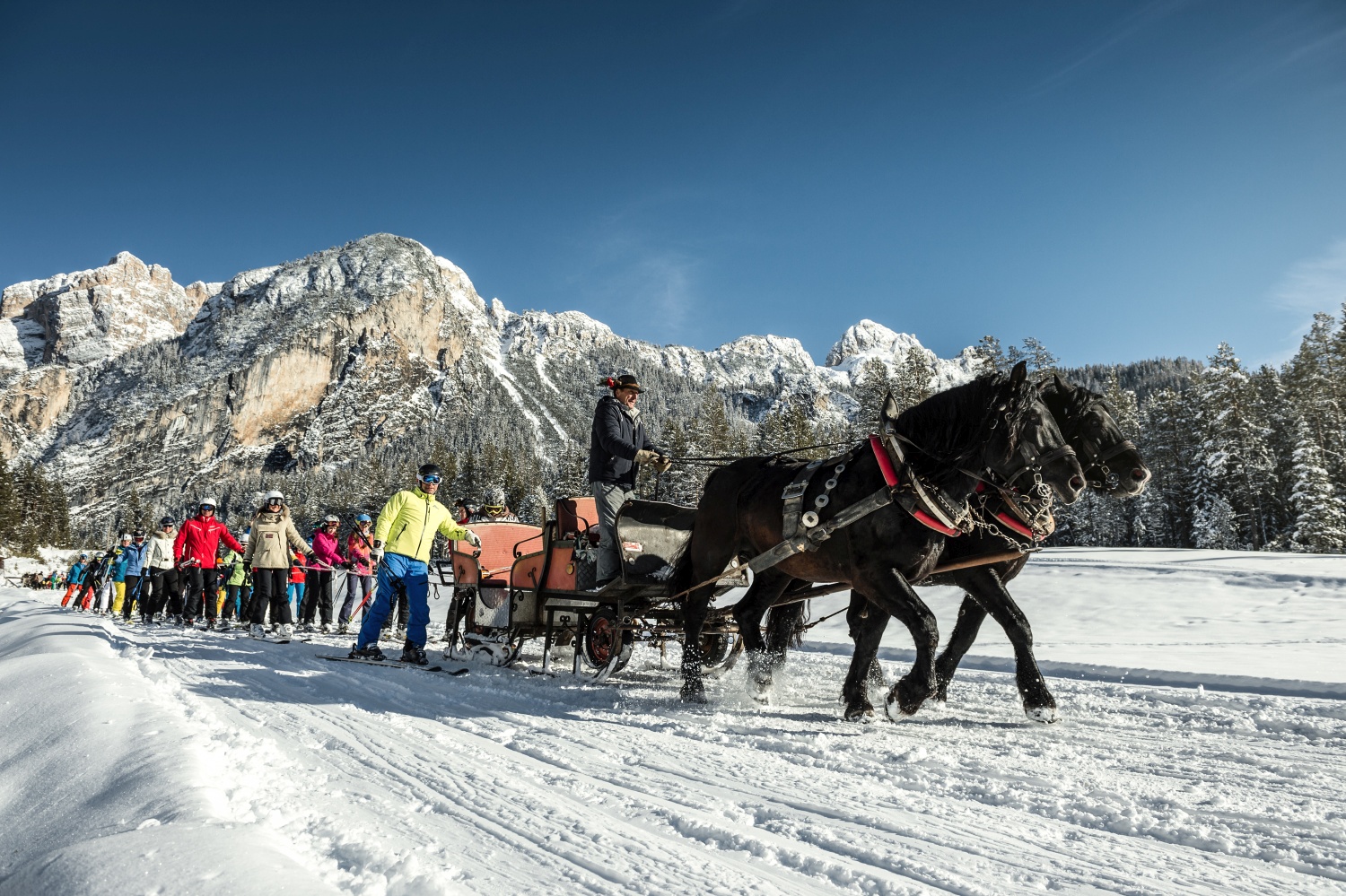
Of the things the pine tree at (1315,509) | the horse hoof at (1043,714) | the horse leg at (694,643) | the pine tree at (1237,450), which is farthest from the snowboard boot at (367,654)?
the pine tree at (1237,450)

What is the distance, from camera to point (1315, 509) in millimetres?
36344

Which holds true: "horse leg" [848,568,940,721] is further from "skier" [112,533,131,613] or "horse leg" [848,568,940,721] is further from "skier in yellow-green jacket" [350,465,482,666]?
"skier" [112,533,131,613]

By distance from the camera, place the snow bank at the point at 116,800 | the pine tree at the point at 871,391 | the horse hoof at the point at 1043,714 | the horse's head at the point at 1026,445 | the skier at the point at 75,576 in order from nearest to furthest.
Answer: the snow bank at the point at 116,800 < the horse hoof at the point at 1043,714 < the horse's head at the point at 1026,445 < the skier at the point at 75,576 < the pine tree at the point at 871,391

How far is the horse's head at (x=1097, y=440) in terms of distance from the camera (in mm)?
5387

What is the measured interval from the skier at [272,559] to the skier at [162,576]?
4.06 metres

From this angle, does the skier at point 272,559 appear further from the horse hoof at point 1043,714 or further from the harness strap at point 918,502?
the horse hoof at point 1043,714

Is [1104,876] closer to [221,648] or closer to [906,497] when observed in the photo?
[906,497]

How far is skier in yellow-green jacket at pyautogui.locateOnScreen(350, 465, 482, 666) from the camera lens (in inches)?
320

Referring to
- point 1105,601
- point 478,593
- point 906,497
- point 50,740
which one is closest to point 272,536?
point 478,593

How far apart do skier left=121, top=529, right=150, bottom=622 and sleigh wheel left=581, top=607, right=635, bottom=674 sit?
12.9 meters

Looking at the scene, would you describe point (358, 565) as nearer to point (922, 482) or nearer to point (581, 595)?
point (581, 595)

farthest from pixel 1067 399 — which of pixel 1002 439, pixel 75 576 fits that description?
pixel 75 576

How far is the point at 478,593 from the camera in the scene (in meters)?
8.95

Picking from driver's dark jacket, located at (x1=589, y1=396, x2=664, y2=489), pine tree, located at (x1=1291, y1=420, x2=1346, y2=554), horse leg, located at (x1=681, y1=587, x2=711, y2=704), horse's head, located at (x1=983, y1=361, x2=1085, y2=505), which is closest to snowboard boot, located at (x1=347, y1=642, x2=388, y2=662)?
driver's dark jacket, located at (x1=589, y1=396, x2=664, y2=489)
